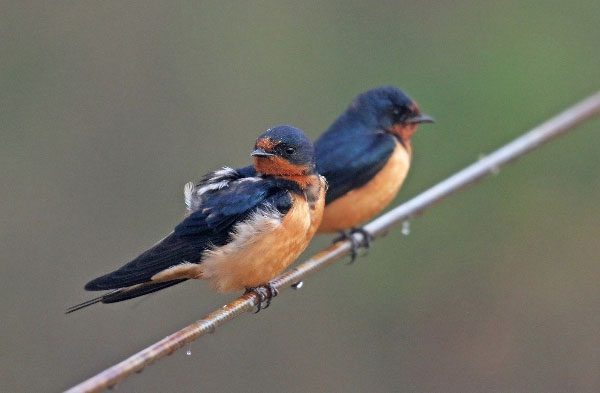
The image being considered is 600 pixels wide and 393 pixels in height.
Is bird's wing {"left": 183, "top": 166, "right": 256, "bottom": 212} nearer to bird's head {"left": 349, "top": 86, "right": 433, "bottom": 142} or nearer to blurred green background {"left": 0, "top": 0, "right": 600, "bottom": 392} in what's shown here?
bird's head {"left": 349, "top": 86, "right": 433, "bottom": 142}

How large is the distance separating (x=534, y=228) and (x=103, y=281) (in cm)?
283

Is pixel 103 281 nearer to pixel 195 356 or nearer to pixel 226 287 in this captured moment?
pixel 226 287

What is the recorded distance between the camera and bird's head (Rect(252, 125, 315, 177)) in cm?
251

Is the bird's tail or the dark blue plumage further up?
the dark blue plumage

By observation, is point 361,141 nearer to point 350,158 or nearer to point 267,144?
point 350,158

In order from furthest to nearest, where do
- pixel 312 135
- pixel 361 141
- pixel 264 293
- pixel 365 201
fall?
pixel 312 135 < pixel 361 141 < pixel 365 201 < pixel 264 293

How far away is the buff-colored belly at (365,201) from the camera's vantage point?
137 inches

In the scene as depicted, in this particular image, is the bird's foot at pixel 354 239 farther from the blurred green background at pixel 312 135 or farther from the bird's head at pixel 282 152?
the bird's head at pixel 282 152

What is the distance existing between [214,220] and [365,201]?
1097mm

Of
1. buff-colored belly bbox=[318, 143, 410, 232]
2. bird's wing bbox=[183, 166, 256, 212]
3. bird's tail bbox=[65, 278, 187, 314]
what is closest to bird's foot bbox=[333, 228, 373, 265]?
buff-colored belly bbox=[318, 143, 410, 232]

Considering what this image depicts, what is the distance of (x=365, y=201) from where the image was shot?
351 cm

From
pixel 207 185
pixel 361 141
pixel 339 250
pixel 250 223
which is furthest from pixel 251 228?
pixel 361 141

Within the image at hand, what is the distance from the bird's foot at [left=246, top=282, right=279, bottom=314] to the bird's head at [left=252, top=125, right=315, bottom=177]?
0.86 ft

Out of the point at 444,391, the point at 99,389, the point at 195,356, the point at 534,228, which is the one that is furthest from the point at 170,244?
the point at 534,228
